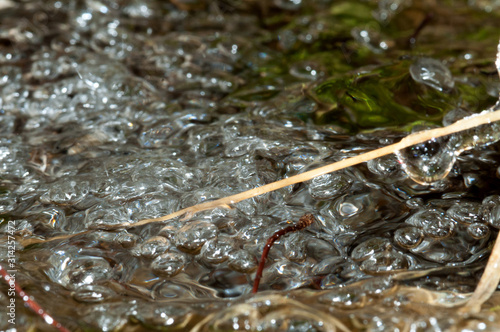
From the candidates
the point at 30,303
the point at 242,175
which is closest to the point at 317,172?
the point at 242,175

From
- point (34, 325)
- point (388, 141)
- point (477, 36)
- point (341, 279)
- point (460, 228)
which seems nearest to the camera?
point (34, 325)

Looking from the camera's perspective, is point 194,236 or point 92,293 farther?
point 194,236

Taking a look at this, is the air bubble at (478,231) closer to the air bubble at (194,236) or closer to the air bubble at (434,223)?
the air bubble at (434,223)

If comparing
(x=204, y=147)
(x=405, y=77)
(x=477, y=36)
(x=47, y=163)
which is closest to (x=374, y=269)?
(x=204, y=147)

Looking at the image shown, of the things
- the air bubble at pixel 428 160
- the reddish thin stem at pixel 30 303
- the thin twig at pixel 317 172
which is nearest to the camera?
the reddish thin stem at pixel 30 303

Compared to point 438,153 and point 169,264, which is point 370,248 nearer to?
point 438,153

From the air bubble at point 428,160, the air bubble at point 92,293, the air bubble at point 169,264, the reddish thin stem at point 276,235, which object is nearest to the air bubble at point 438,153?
the air bubble at point 428,160

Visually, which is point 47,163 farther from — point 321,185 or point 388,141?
point 388,141
